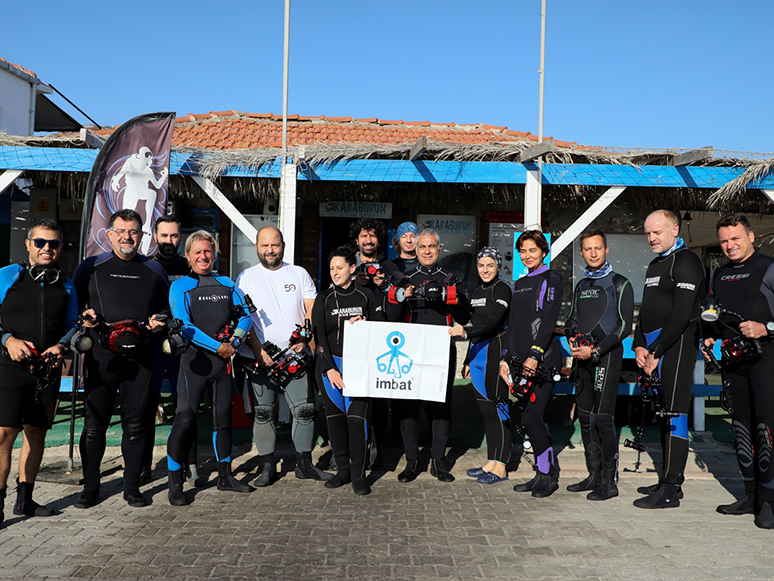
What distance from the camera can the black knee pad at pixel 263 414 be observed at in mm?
4996

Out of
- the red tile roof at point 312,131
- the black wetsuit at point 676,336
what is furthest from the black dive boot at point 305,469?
the red tile roof at point 312,131

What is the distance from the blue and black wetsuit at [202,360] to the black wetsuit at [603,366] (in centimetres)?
276

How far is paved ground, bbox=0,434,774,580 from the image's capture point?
3.31m

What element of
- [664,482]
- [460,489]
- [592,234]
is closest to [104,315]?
[460,489]

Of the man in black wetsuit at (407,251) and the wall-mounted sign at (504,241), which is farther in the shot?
the wall-mounted sign at (504,241)

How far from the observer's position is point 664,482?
4.52 meters

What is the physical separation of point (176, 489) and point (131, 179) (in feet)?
12.0

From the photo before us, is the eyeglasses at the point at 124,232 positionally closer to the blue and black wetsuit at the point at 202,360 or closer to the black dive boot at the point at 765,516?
the blue and black wetsuit at the point at 202,360

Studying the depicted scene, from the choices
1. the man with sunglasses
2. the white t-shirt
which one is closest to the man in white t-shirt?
the white t-shirt

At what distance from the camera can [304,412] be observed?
16.6 feet

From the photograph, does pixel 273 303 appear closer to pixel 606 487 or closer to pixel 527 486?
pixel 527 486

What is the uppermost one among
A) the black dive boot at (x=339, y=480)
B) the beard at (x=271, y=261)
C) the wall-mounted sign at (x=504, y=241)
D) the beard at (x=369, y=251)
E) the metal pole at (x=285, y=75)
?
the metal pole at (x=285, y=75)

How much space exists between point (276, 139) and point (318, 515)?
28.3 feet

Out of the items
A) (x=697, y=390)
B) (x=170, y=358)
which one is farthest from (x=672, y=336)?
(x=170, y=358)
